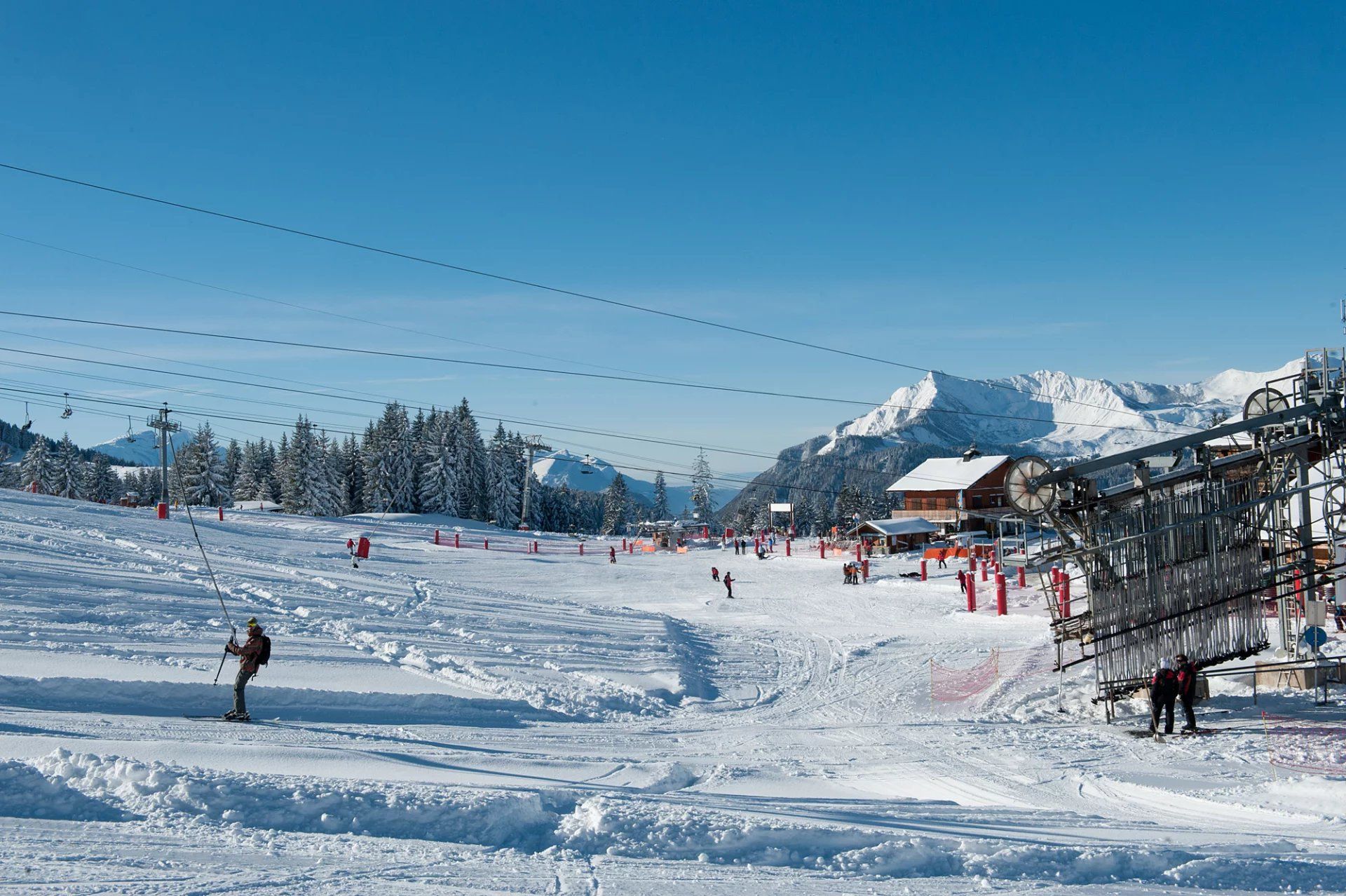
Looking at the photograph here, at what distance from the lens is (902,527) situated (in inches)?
2852

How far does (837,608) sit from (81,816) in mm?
30034

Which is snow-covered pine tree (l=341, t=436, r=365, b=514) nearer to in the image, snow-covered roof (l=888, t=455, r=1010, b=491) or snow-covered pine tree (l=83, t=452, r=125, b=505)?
snow-covered pine tree (l=83, t=452, r=125, b=505)

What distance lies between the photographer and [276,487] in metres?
94.7

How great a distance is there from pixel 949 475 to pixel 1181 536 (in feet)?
226

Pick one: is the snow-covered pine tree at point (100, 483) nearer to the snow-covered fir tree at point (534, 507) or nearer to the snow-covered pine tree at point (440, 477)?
the snow-covered pine tree at point (440, 477)

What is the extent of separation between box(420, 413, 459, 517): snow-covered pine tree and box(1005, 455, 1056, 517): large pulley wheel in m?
68.6

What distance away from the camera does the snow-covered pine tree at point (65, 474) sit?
3693 inches

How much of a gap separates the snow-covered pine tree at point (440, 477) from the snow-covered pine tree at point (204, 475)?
1930 centimetres

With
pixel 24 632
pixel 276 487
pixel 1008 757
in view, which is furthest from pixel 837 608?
pixel 276 487

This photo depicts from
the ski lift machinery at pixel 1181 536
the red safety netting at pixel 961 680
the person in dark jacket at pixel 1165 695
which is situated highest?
the ski lift machinery at pixel 1181 536

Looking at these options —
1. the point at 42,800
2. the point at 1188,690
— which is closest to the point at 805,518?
the point at 1188,690

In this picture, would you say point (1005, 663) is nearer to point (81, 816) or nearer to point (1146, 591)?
point (1146, 591)

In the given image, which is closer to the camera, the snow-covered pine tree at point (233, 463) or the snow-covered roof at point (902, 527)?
the snow-covered roof at point (902, 527)

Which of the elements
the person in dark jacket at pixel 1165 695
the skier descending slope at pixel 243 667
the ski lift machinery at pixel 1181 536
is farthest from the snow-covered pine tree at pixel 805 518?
the skier descending slope at pixel 243 667
